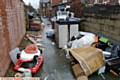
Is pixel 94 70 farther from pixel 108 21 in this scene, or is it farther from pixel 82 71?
pixel 108 21

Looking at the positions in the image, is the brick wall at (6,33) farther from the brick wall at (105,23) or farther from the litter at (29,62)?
the brick wall at (105,23)

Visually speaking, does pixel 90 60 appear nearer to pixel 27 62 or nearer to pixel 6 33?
pixel 27 62

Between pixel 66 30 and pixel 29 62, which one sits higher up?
pixel 66 30

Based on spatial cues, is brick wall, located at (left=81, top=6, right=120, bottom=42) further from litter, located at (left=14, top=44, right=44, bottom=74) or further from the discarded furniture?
litter, located at (left=14, top=44, right=44, bottom=74)

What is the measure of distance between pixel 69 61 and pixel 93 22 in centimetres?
298

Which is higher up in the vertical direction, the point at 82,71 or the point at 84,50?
the point at 84,50

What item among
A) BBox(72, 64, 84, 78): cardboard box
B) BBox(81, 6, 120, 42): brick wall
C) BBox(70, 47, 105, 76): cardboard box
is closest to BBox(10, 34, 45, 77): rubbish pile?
BBox(72, 64, 84, 78): cardboard box

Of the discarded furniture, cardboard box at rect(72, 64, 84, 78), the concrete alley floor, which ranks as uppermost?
the discarded furniture

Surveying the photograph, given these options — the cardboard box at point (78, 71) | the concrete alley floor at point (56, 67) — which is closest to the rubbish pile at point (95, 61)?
the cardboard box at point (78, 71)

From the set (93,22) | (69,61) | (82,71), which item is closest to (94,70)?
(82,71)

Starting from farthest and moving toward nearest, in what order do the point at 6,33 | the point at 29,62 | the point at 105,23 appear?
the point at 105,23, the point at 6,33, the point at 29,62

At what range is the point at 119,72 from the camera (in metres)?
5.41

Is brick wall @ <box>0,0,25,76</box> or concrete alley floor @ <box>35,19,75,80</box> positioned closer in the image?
brick wall @ <box>0,0,25,76</box>

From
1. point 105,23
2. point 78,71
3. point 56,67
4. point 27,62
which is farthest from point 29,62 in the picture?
point 105,23
